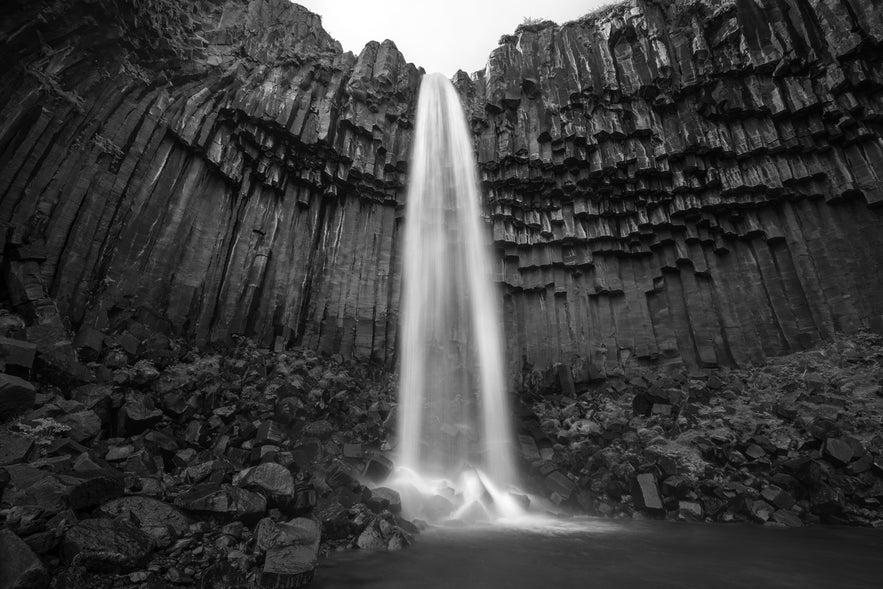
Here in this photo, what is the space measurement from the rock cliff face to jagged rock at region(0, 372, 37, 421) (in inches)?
162

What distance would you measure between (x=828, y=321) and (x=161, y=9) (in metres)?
26.3

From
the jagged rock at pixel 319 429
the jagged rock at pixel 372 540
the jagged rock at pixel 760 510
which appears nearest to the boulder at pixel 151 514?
the jagged rock at pixel 372 540

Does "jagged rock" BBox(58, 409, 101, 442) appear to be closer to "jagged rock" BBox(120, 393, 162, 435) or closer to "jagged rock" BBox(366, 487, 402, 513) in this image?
"jagged rock" BBox(120, 393, 162, 435)

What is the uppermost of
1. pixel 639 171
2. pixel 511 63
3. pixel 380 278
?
pixel 511 63

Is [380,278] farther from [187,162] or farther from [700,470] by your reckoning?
[700,470]

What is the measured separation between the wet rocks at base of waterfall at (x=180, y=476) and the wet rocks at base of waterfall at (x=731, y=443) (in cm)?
608

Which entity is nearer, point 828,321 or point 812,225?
point 828,321

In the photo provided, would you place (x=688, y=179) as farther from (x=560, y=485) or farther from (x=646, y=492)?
(x=560, y=485)

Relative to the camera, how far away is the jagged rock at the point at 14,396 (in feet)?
21.9

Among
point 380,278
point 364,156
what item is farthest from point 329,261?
point 364,156

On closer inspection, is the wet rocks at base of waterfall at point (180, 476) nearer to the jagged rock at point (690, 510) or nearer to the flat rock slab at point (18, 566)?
the flat rock slab at point (18, 566)

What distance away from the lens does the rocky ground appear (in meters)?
5.19

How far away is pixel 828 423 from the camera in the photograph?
11.2 m

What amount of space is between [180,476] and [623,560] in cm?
815
